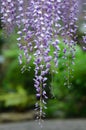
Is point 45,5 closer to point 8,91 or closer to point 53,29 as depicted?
point 53,29

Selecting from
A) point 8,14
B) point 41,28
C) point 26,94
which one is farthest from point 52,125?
point 41,28

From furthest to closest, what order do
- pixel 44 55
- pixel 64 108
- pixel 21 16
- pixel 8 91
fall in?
pixel 8 91 < pixel 64 108 < pixel 21 16 < pixel 44 55

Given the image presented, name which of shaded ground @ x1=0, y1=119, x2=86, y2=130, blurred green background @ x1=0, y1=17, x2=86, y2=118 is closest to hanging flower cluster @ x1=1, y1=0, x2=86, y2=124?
shaded ground @ x1=0, y1=119, x2=86, y2=130

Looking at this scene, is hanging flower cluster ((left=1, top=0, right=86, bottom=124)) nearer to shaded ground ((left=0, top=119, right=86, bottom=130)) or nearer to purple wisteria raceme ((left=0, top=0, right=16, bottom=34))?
purple wisteria raceme ((left=0, top=0, right=16, bottom=34))

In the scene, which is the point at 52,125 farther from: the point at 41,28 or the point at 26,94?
the point at 41,28

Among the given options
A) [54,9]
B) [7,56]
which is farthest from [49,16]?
[7,56]

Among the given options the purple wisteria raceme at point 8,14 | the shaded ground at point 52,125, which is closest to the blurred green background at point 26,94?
the shaded ground at point 52,125
